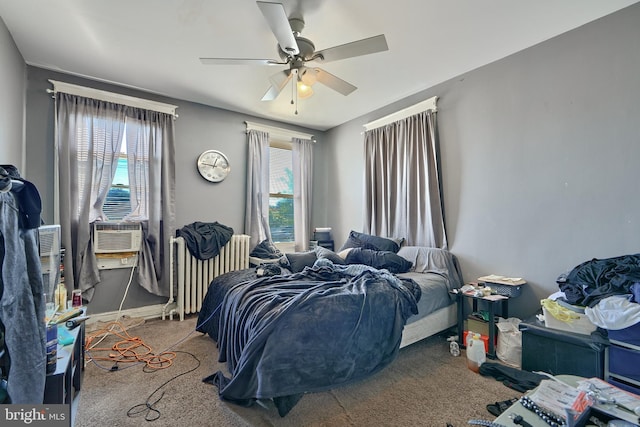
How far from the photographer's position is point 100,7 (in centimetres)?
202

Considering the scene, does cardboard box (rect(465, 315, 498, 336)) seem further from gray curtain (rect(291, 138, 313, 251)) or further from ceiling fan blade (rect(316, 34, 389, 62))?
gray curtain (rect(291, 138, 313, 251))

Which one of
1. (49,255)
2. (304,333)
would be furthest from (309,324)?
(49,255)

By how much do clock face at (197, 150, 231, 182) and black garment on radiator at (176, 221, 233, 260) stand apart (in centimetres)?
65

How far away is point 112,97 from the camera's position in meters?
3.14

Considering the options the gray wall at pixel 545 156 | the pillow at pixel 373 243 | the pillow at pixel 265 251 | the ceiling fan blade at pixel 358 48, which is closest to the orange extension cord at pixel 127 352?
the pillow at pixel 265 251

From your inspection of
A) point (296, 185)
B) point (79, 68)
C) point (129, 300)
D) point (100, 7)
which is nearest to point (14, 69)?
point (79, 68)

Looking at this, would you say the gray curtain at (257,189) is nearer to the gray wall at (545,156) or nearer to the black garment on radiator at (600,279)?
the gray wall at (545,156)

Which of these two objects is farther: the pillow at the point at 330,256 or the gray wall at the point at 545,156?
the pillow at the point at 330,256

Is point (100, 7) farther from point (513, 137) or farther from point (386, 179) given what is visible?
point (513, 137)

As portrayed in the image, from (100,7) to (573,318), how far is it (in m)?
3.97

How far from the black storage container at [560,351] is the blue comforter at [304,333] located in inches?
33.2

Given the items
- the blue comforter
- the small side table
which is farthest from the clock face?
the small side table

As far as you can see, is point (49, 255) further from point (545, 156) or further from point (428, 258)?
point (545, 156)

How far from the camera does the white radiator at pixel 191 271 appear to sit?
3244 millimetres
